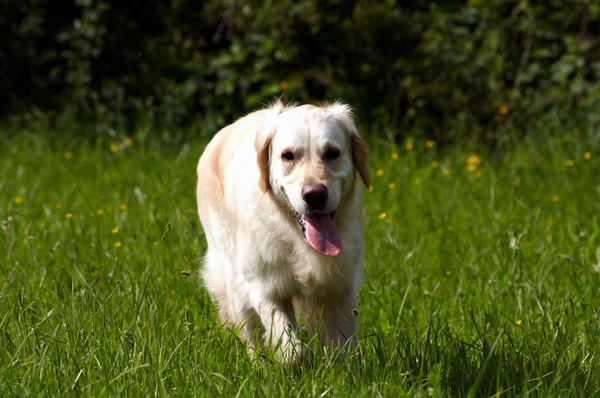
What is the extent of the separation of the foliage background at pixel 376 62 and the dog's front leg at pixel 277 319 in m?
4.71

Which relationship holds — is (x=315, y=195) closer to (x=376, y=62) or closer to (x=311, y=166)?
(x=311, y=166)

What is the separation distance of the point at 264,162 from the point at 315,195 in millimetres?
366

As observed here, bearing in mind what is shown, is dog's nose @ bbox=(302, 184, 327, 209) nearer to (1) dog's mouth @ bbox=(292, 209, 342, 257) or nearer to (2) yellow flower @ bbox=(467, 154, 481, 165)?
(1) dog's mouth @ bbox=(292, 209, 342, 257)

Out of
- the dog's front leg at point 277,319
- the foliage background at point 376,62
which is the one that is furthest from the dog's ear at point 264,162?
the foliage background at point 376,62

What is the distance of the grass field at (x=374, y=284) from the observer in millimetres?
3215

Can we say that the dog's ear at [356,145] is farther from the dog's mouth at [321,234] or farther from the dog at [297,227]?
the dog's mouth at [321,234]

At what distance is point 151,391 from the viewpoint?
3043 mm

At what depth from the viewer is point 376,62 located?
8.60m

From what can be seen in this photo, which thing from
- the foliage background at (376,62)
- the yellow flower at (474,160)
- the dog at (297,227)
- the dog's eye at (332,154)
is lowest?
the yellow flower at (474,160)

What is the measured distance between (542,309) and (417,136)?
4.26 meters

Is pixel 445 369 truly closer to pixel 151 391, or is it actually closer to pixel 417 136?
pixel 151 391

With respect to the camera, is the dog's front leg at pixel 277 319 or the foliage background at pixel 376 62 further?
the foliage background at pixel 376 62

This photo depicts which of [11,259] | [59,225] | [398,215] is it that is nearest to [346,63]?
[398,215]

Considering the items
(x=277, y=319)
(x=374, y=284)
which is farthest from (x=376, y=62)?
(x=277, y=319)
